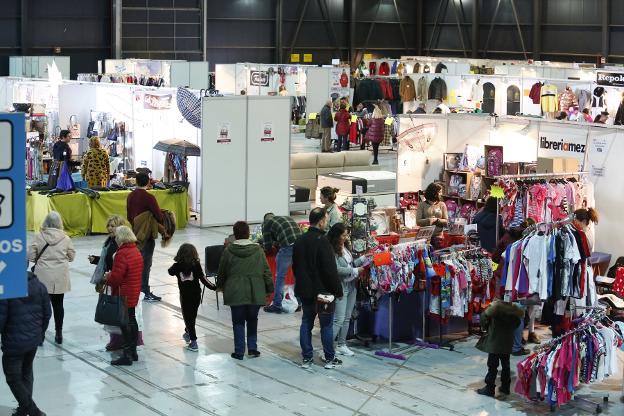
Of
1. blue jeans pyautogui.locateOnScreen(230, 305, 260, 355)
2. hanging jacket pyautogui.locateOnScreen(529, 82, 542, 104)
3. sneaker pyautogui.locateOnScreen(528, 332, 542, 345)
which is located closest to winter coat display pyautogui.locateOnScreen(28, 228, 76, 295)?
blue jeans pyautogui.locateOnScreen(230, 305, 260, 355)

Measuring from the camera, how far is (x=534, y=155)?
14648 mm

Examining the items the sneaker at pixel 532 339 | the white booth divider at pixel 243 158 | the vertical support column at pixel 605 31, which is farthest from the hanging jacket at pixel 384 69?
the sneaker at pixel 532 339

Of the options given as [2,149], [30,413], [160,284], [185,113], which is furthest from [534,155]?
[2,149]

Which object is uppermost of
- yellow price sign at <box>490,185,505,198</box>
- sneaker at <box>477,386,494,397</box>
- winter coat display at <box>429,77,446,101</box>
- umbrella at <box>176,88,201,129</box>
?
winter coat display at <box>429,77,446,101</box>

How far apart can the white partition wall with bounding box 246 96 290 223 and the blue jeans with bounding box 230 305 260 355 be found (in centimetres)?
775

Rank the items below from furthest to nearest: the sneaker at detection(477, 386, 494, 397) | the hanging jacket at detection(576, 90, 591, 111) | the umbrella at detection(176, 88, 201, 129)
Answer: the hanging jacket at detection(576, 90, 591, 111) → the umbrella at detection(176, 88, 201, 129) → the sneaker at detection(477, 386, 494, 397)

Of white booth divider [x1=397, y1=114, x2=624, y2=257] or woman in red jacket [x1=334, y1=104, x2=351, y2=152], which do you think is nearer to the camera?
white booth divider [x1=397, y1=114, x2=624, y2=257]

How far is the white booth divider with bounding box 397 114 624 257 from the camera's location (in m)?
13.5

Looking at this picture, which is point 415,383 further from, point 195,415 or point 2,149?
point 2,149

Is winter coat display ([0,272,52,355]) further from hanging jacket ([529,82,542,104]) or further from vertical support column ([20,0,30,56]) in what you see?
vertical support column ([20,0,30,56])

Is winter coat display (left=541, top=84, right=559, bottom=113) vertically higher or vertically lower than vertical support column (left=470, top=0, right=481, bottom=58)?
lower

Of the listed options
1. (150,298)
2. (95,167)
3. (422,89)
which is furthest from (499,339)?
(422,89)

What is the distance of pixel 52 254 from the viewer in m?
10.7

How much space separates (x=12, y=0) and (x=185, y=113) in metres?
21.1
